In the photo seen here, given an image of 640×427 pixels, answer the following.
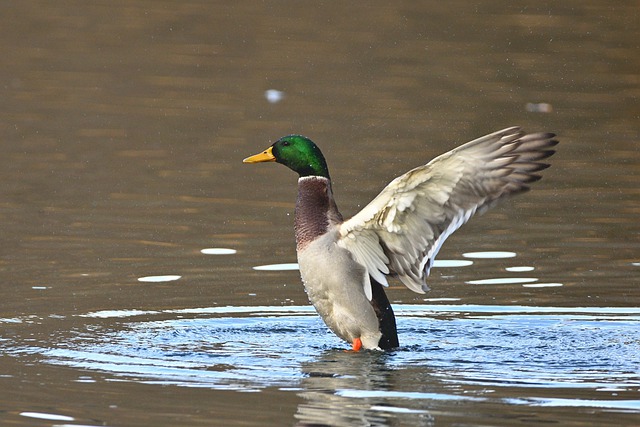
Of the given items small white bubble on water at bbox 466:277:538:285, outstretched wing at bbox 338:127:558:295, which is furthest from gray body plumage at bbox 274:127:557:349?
small white bubble on water at bbox 466:277:538:285

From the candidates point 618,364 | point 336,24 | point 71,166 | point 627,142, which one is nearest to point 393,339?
point 618,364

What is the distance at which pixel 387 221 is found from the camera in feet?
30.9

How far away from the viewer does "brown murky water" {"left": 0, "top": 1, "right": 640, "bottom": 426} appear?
8547mm

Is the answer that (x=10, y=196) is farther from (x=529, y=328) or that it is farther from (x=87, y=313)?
(x=529, y=328)

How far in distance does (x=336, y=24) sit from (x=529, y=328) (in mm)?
14929

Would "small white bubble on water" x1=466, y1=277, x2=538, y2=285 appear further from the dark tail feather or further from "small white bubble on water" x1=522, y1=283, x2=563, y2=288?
the dark tail feather

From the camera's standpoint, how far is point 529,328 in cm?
1034

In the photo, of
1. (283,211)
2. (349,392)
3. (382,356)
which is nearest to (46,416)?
(349,392)

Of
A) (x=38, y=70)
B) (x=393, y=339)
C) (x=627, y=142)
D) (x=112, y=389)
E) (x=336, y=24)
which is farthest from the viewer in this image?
(x=336, y=24)

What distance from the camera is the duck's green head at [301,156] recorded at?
10250 millimetres

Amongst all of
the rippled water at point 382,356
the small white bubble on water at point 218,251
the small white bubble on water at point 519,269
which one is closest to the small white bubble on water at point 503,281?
the small white bubble on water at point 519,269

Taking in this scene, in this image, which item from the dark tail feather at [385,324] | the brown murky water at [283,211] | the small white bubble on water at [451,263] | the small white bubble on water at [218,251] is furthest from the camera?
the small white bubble on water at [218,251]

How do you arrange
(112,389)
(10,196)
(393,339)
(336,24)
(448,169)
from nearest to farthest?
(112,389) < (448,169) < (393,339) < (10,196) < (336,24)

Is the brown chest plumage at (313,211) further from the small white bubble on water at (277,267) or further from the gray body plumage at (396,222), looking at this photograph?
the small white bubble on water at (277,267)
